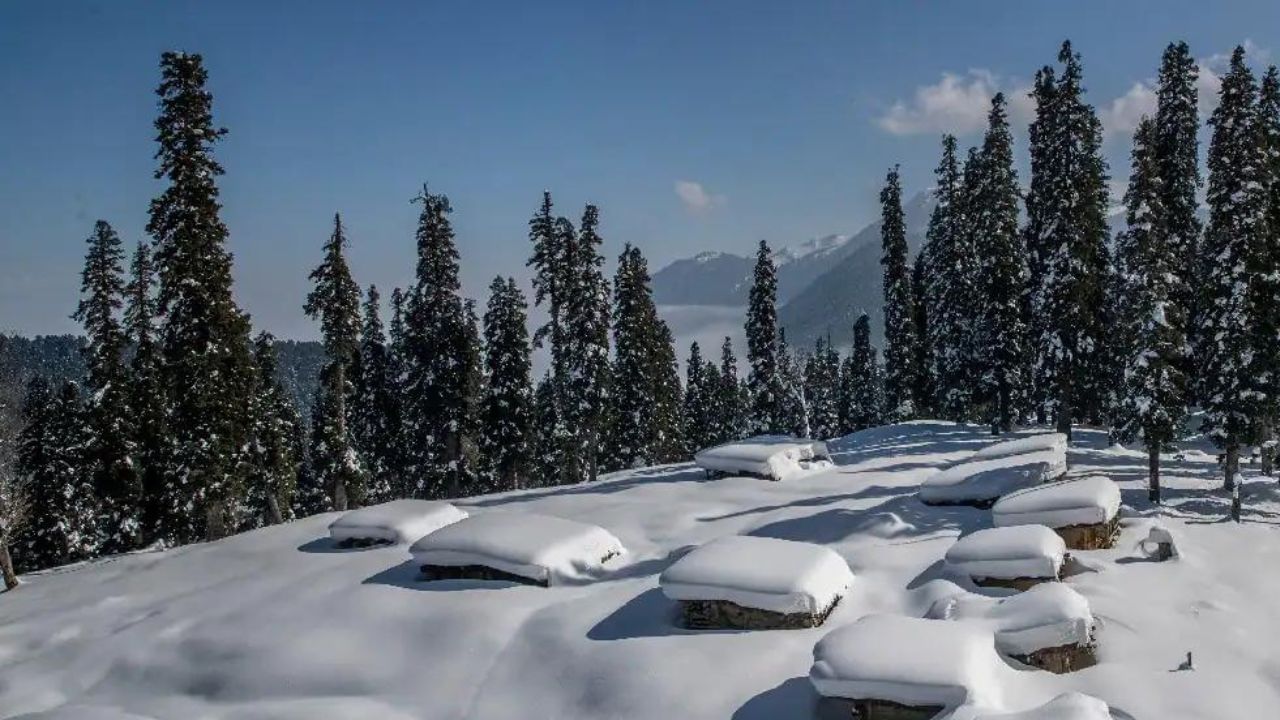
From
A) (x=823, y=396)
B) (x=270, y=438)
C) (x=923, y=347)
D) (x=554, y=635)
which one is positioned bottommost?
(x=554, y=635)

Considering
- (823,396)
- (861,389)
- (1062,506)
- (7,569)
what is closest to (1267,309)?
(1062,506)

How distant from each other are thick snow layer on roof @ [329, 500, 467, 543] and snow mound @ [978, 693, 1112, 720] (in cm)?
1382

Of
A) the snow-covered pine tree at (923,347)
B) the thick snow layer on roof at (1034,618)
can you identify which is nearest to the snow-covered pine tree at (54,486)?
the thick snow layer on roof at (1034,618)

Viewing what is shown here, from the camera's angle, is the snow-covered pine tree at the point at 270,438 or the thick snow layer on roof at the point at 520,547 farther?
the snow-covered pine tree at the point at 270,438

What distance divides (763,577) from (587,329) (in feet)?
93.9

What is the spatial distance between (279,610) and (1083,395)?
33.6 meters

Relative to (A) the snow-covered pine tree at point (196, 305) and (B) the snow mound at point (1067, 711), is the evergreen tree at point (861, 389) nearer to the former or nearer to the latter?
→ (A) the snow-covered pine tree at point (196, 305)

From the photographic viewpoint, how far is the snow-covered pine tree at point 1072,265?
3441cm

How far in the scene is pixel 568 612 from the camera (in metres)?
14.3

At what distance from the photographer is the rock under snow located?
2183 cm

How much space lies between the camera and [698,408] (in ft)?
238

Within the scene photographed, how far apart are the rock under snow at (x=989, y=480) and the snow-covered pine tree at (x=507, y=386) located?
27.7 meters

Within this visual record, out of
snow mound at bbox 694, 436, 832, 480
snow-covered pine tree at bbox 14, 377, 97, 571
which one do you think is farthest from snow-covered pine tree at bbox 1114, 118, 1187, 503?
snow-covered pine tree at bbox 14, 377, 97, 571

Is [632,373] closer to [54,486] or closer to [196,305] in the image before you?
[196,305]
